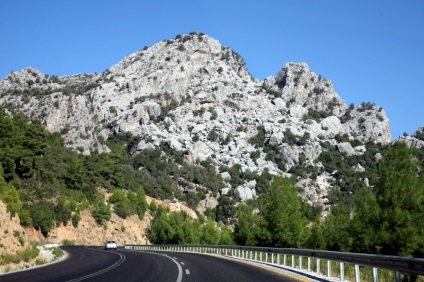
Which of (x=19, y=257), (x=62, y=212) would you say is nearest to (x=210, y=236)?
(x=62, y=212)

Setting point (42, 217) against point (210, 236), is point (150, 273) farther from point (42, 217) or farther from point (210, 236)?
point (210, 236)

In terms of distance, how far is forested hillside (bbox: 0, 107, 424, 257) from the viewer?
35.6 meters

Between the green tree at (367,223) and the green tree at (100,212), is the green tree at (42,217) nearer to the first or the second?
the green tree at (100,212)

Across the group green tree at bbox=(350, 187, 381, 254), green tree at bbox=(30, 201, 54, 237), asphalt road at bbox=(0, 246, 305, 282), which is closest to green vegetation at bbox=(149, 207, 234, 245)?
green tree at bbox=(30, 201, 54, 237)

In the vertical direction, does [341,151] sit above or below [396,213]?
above

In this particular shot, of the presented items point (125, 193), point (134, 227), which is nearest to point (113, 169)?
point (125, 193)

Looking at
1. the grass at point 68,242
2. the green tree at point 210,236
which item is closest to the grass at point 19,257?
the green tree at point 210,236

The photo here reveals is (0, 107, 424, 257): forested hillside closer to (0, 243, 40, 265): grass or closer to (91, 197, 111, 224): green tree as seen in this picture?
(91, 197, 111, 224): green tree

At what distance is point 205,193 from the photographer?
162 metres

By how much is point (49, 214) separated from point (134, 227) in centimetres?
3367

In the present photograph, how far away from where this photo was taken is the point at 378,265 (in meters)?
12.2

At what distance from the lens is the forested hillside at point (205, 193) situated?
117ft

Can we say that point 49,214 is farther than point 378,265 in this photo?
Yes

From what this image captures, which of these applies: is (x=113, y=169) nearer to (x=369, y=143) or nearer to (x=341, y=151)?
(x=341, y=151)
